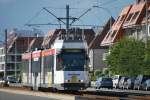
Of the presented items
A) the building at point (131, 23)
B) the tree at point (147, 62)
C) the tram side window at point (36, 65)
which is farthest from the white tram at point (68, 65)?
the building at point (131, 23)

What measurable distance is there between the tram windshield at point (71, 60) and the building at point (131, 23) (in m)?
53.0

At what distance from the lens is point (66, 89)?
46531 mm

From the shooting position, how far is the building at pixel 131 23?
104 m

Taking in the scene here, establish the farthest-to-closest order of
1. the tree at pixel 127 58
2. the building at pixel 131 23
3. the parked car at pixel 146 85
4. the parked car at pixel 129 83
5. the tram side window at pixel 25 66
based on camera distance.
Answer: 1. the building at pixel 131 23
2. the tree at pixel 127 58
3. the parked car at pixel 129 83
4. the parked car at pixel 146 85
5. the tram side window at pixel 25 66

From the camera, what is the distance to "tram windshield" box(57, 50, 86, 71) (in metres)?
46.4

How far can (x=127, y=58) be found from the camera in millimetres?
84625

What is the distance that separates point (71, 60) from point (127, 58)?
3883 centimetres

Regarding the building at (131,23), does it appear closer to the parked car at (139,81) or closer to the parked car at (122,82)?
the parked car at (122,82)

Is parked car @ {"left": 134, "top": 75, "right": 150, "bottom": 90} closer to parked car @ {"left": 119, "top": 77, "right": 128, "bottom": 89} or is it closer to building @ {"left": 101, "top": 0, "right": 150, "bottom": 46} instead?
parked car @ {"left": 119, "top": 77, "right": 128, "bottom": 89}

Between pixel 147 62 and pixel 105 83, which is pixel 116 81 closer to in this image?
pixel 105 83

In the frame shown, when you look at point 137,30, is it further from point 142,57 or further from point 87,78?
point 87,78

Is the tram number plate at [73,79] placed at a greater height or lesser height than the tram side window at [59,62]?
lesser

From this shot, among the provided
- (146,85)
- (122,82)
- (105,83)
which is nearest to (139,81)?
(146,85)

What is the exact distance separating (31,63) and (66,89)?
11035 millimetres
